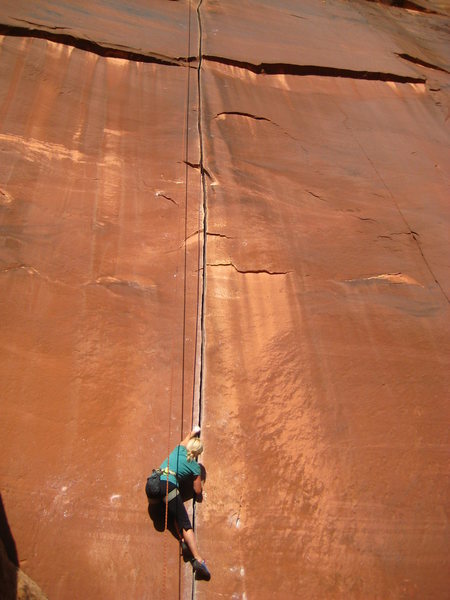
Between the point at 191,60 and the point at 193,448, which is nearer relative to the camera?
the point at 193,448

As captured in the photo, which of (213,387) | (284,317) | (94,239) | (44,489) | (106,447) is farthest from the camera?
(94,239)

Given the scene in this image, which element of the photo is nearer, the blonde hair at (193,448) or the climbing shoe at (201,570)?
the climbing shoe at (201,570)

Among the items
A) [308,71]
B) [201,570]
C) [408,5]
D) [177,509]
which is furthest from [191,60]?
[408,5]

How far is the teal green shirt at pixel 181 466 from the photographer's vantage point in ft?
9.62

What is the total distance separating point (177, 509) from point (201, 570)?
Answer: 0.37m

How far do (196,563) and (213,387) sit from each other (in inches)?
47.1

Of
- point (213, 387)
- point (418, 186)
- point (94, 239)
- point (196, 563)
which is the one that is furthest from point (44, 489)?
point (418, 186)

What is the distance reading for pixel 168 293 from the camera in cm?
399

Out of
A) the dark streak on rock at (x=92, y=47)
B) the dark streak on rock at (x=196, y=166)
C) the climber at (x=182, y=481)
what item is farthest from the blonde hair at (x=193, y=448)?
the dark streak on rock at (x=92, y=47)

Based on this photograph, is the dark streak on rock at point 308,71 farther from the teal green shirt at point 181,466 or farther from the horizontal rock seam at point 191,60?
the teal green shirt at point 181,466

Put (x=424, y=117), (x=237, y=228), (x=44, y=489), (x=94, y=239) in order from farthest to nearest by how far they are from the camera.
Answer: (x=424, y=117), (x=237, y=228), (x=94, y=239), (x=44, y=489)

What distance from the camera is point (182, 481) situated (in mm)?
2971

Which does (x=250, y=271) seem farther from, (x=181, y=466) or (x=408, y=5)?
(x=408, y=5)

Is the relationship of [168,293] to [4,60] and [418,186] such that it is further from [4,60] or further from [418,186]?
[4,60]
